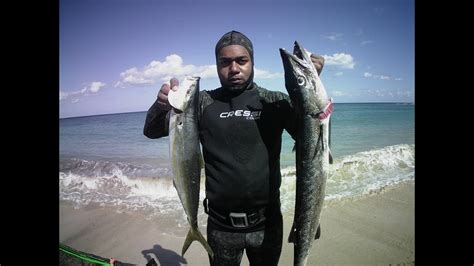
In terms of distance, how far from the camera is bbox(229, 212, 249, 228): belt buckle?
2.90 metres

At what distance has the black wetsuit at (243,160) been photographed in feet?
9.42

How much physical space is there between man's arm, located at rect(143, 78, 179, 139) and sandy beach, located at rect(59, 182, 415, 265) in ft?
11.0

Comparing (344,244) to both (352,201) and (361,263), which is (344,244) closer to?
(361,263)

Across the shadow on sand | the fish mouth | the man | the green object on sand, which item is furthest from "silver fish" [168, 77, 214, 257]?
the shadow on sand

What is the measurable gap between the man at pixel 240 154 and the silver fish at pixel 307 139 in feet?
1.08

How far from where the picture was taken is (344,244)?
5844 millimetres

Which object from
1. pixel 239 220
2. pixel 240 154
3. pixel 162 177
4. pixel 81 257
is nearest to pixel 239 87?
pixel 240 154

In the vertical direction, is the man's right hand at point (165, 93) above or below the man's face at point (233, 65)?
below

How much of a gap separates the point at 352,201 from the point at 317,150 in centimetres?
646

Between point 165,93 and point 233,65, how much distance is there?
0.71 m

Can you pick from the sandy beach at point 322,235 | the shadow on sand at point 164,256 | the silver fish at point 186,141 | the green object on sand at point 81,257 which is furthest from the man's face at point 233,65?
the shadow on sand at point 164,256

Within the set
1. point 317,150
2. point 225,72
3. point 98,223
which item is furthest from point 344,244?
point 98,223

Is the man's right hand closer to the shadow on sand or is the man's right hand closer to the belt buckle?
the belt buckle

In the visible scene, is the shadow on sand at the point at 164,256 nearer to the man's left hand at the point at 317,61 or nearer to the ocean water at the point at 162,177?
the ocean water at the point at 162,177
